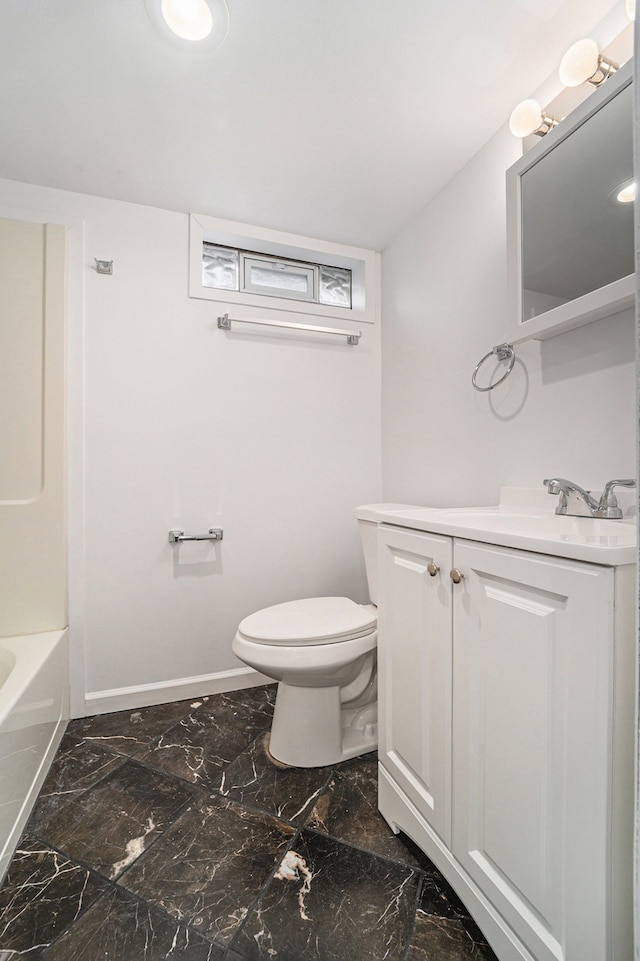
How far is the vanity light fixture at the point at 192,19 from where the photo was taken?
3.61ft

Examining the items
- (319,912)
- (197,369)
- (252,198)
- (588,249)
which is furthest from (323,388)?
(319,912)

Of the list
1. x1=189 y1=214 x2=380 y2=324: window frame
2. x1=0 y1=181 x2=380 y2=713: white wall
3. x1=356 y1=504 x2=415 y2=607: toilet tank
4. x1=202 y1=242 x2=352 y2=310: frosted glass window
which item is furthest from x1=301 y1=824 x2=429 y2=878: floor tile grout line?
x1=202 y1=242 x2=352 y2=310: frosted glass window

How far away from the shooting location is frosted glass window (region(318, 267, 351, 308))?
236 centimetres

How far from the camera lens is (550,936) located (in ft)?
2.33

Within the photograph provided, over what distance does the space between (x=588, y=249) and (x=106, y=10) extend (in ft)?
4.55

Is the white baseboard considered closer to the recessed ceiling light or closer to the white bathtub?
the white bathtub

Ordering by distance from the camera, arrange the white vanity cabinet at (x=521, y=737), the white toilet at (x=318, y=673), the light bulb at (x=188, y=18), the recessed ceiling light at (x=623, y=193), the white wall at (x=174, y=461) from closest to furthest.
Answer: the white vanity cabinet at (x=521, y=737), the recessed ceiling light at (x=623, y=193), the light bulb at (x=188, y=18), the white toilet at (x=318, y=673), the white wall at (x=174, y=461)

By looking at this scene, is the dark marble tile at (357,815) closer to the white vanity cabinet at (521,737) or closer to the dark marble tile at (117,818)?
the white vanity cabinet at (521,737)

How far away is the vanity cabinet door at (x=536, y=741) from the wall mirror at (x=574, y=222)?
735 millimetres

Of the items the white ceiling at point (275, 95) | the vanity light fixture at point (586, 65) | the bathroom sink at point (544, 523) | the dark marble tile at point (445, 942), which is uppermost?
the white ceiling at point (275, 95)

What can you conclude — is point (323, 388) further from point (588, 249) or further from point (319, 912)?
point (319, 912)

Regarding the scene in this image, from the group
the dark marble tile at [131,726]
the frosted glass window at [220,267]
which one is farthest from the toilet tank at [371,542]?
the frosted glass window at [220,267]

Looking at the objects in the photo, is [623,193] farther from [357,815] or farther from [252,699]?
[252,699]

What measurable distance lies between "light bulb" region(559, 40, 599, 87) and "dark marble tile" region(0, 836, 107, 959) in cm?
228
